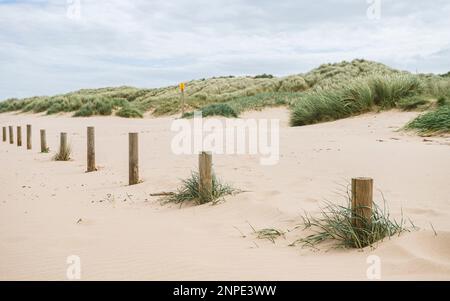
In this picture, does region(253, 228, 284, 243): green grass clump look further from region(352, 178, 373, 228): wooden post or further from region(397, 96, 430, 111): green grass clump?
region(397, 96, 430, 111): green grass clump

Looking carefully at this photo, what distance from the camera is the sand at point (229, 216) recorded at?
131 inches

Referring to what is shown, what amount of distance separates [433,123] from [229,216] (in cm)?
570

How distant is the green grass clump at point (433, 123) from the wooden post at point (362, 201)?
19.1ft

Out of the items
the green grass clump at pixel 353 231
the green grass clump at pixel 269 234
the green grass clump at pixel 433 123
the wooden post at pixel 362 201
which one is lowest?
the green grass clump at pixel 269 234

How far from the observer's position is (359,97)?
12.5 meters

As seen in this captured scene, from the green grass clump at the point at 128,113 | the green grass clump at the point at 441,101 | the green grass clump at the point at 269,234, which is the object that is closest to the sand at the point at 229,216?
the green grass clump at the point at 269,234

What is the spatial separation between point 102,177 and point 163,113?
21.1 meters

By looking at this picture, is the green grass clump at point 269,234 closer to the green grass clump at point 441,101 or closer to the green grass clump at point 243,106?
the green grass clump at point 441,101

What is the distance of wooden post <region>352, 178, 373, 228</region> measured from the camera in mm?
3475

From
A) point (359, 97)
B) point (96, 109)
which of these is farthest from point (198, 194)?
point (96, 109)

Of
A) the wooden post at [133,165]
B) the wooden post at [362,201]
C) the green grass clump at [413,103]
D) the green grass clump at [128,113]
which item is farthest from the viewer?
the green grass clump at [128,113]

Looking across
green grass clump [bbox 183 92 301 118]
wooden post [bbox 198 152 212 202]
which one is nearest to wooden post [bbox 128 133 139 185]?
wooden post [bbox 198 152 212 202]

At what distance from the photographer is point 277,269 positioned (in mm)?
3312

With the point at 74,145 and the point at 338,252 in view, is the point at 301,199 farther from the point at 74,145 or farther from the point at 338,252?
the point at 74,145
